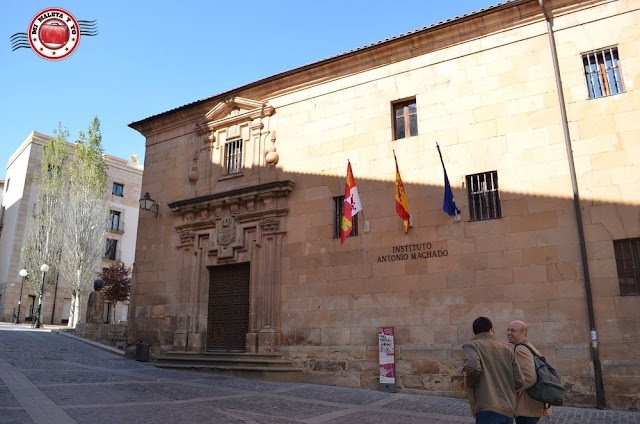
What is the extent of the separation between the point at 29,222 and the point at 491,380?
3831cm

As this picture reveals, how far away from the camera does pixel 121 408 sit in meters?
7.55

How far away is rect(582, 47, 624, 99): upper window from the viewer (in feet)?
33.7

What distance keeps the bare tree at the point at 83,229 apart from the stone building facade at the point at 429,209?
17118mm

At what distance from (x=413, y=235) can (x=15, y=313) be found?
32002 mm

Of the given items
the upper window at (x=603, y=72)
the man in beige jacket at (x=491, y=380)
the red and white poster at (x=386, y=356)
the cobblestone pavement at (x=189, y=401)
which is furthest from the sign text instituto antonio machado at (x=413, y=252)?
the man in beige jacket at (x=491, y=380)

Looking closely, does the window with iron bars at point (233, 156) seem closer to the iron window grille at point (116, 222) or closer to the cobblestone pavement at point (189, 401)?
the cobblestone pavement at point (189, 401)

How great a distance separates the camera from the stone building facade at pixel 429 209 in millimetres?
9672

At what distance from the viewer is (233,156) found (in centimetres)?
1524

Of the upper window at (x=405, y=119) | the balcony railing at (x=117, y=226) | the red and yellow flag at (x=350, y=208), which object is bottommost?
the red and yellow flag at (x=350, y=208)

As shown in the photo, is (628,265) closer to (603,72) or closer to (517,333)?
(603,72)

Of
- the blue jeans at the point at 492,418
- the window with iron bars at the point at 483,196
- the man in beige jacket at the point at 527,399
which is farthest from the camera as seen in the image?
the window with iron bars at the point at 483,196

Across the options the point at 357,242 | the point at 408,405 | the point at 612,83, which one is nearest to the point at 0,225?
the point at 357,242

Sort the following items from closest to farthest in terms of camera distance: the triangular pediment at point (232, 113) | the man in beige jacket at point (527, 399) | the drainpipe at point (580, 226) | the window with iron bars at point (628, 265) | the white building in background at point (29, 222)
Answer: the man in beige jacket at point (527, 399)
the drainpipe at point (580, 226)
the window with iron bars at point (628, 265)
the triangular pediment at point (232, 113)
the white building in background at point (29, 222)

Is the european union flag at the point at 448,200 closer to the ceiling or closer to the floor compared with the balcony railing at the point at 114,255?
closer to the floor
